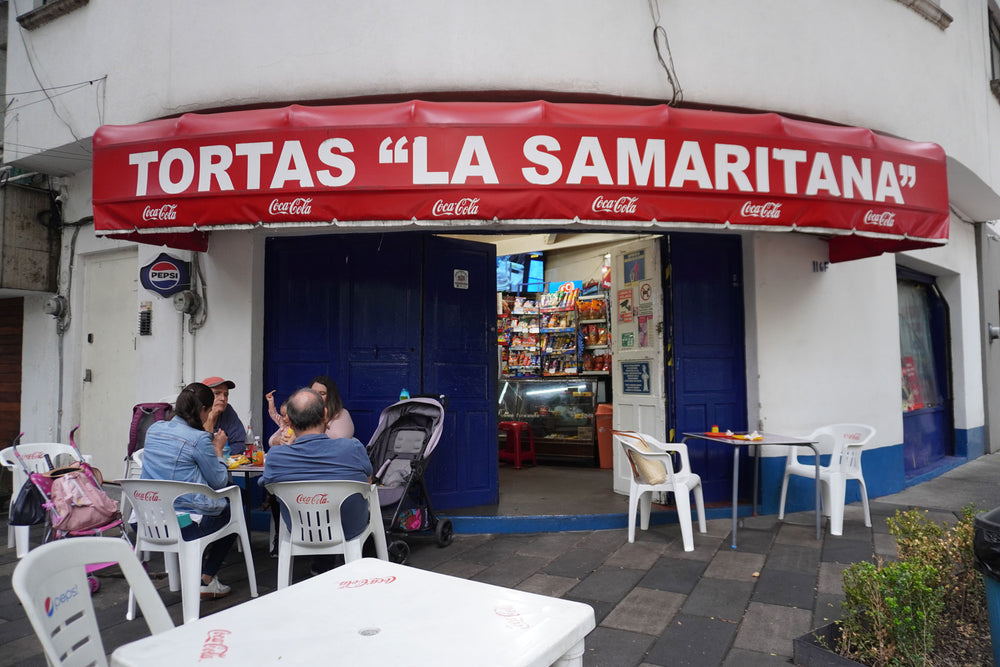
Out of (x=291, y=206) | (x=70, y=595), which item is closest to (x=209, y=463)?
(x=291, y=206)

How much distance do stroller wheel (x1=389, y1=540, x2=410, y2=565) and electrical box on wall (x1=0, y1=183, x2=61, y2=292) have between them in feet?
18.7

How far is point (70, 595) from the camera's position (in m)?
1.76

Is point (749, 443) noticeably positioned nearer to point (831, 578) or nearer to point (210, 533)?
point (831, 578)

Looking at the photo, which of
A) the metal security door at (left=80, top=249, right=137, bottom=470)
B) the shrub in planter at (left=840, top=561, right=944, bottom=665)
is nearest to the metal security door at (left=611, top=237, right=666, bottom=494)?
the shrub in planter at (left=840, top=561, right=944, bottom=665)

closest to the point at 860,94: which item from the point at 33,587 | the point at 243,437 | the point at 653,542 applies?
the point at 653,542

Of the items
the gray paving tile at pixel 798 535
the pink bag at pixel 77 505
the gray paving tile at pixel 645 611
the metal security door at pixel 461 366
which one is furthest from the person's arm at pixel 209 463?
the gray paving tile at pixel 798 535

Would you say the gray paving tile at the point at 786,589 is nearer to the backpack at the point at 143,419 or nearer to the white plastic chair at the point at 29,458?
the backpack at the point at 143,419

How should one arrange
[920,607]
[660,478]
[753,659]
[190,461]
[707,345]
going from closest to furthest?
1. [920,607]
2. [753,659]
3. [190,461]
4. [660,478]
5. [707,345]

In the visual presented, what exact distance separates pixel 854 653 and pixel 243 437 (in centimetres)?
454

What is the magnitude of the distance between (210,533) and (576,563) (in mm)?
2655

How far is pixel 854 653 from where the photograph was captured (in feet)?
9.98

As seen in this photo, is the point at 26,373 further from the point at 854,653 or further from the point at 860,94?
the point at 860,94

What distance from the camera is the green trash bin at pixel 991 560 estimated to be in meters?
2.62

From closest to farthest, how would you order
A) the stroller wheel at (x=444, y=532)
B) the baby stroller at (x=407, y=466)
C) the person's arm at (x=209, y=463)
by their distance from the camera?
the person's arm at (x=209, y=463) → the baby stroller at (x=407, y=466) → the stroller wheel at (x=444, y=532)
